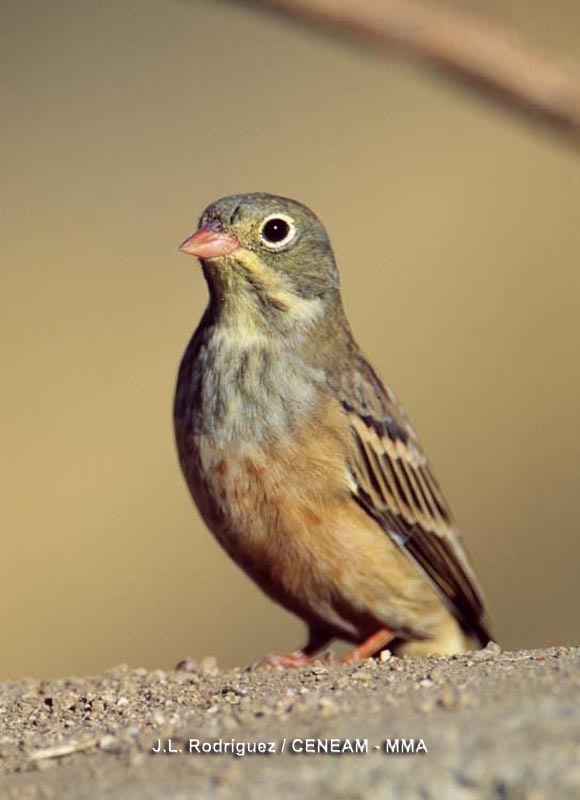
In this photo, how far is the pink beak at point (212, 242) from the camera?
7.15 m

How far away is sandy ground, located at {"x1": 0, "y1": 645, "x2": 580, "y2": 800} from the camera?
447 centimetres

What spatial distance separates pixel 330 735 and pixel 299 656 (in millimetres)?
2824

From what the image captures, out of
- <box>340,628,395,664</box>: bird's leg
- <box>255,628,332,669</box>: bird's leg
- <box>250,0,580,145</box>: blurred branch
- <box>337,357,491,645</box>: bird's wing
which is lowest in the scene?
<box>340,628,395,664</box>: bird's leg

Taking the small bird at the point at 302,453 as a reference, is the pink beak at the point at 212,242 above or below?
above

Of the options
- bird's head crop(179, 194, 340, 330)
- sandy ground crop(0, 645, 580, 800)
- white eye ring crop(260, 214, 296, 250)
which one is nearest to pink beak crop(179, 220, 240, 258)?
bird's head crop(179, 194, 340, 330)

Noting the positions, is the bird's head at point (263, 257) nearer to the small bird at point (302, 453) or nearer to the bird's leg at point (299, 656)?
the small bird at point (302, 453)

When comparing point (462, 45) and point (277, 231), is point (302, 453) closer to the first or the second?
point (277, 231)

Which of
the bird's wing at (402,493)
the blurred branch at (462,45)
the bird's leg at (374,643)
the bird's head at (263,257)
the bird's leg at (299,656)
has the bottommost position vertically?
the bird's leg at (374,643)

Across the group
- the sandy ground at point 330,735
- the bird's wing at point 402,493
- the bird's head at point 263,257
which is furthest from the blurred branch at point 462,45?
the sandy ground at point 330,735

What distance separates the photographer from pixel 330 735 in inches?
192

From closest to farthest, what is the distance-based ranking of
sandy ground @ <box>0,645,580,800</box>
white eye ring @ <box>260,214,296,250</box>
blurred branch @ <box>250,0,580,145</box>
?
sandy ground @ <box>0,645,580,800</box>, blurred branch @ <box>250,0,580,145</box>, white eye ring @ <box>260,214,296,250</box>

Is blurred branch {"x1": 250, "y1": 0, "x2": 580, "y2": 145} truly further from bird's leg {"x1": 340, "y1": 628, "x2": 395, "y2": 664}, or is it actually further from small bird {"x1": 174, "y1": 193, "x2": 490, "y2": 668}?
bird's leg {"x1": 340, "y1": 628, "x2": 395, "y2": 664}

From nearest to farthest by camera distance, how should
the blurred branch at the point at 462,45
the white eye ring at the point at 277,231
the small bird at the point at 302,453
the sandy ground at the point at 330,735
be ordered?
the sandy ground at the point at 330,735, the blurred branch at the point at 462,45, the small bird at the point at 302,453, the white eye ring at the point at 277,231

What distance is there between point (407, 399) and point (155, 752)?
1282 centimetres
